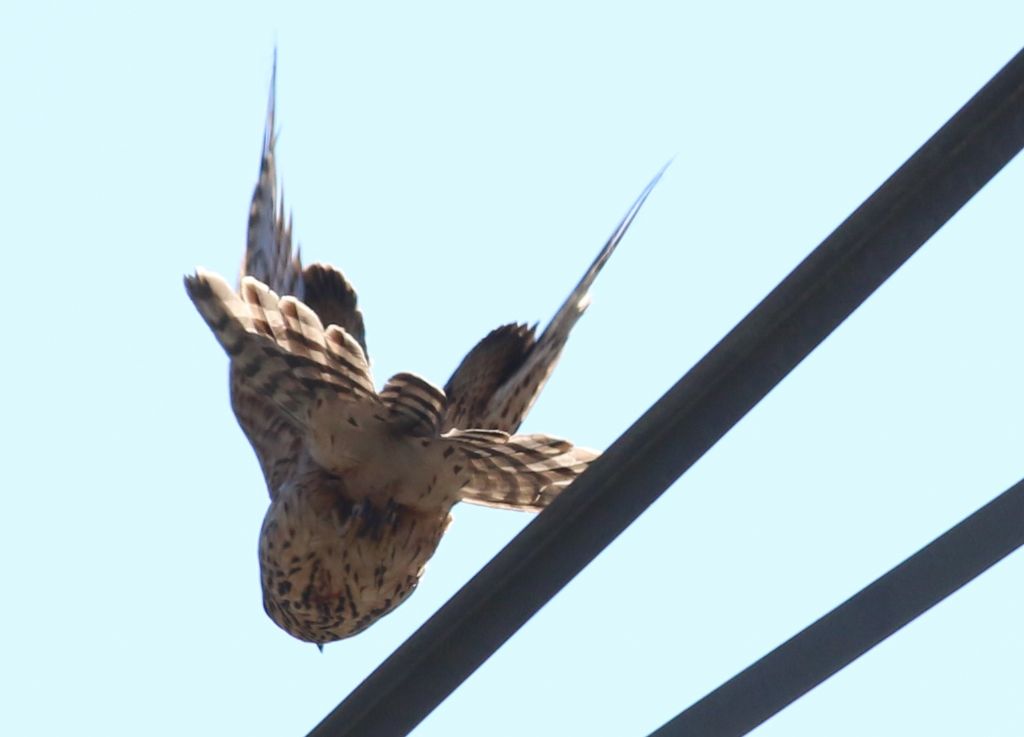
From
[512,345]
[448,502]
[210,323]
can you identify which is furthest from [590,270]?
[210,323]

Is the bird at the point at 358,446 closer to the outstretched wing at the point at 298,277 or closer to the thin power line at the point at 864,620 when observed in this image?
the outstretched wing at the point at 298,277

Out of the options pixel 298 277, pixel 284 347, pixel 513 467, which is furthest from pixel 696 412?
pixel 298 277

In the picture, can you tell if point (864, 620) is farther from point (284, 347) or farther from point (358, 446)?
point (358, 446)

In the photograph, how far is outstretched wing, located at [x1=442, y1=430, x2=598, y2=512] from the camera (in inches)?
200

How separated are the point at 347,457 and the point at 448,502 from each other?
14.0 inches

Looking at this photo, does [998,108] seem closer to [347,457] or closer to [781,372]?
[781,372]

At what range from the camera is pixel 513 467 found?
5312 millimetres

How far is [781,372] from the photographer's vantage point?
2.56m

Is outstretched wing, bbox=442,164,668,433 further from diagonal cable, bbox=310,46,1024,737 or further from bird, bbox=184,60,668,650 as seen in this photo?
diagonal cable, bbox=310,46,1024,737

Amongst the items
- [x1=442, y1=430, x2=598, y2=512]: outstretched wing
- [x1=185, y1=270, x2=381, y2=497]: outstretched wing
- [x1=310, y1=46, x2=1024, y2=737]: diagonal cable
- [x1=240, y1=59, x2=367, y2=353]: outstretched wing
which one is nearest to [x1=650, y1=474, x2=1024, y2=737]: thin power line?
[x1=310, y1=46, x2=1024, y2=737]: diagonal cable

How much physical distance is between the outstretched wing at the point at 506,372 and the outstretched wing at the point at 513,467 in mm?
266

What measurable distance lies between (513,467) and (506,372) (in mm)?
544

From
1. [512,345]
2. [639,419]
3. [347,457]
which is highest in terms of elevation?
[512,345]

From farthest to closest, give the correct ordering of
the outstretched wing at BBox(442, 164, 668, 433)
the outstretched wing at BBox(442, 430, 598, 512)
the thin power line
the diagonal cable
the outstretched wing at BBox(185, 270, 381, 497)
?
the outstretched wing at BBox(442, 164, 668, 433)
the outstretched wing at BBox(442, 430, 598, 512)
the outstretched wing at BBox(185, 270, 381, 497)
the thin power line
the diagonal cable
